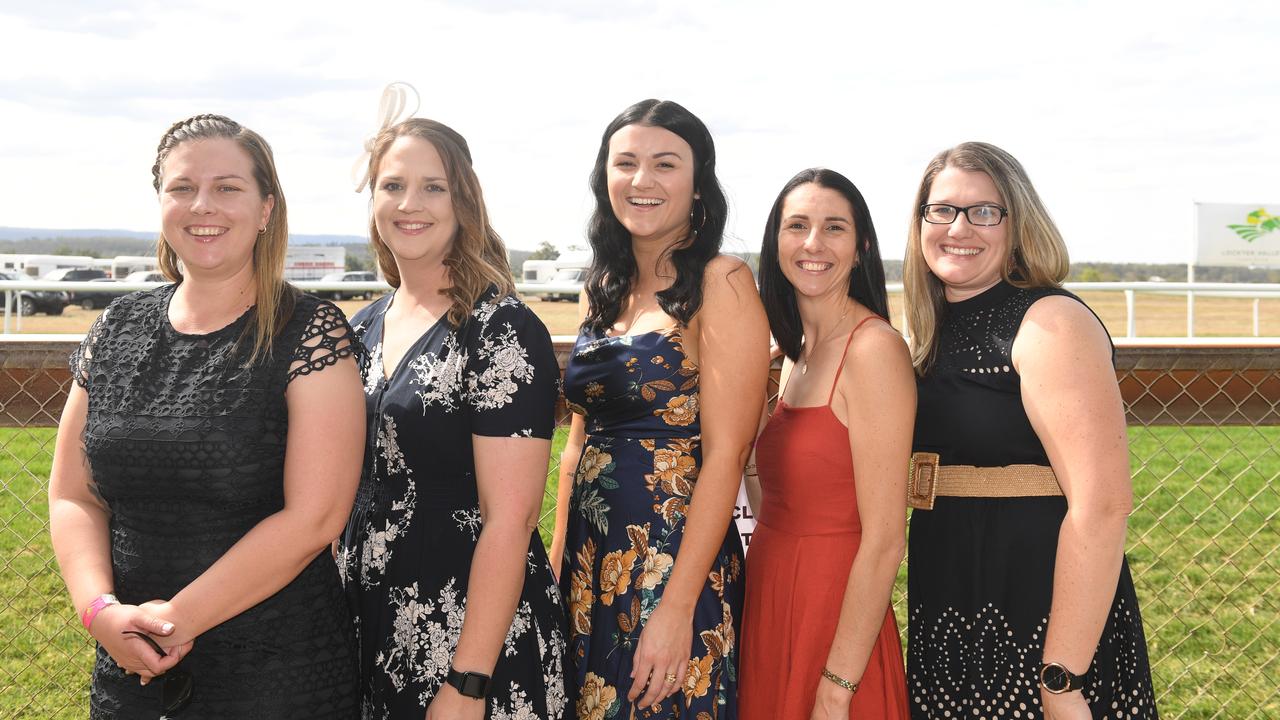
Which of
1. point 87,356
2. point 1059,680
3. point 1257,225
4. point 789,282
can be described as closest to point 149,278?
point 87,356

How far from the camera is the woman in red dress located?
8.00ft

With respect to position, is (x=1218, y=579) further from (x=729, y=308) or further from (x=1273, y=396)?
(x=729, y=308)

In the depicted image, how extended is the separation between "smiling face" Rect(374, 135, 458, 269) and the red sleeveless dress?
3.28ft

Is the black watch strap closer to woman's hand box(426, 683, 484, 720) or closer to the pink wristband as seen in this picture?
woman's hand box(426, 683, 484, 720)

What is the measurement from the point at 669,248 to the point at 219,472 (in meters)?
1.25

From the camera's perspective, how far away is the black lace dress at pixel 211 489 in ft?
7.06

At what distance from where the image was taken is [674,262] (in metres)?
2.70

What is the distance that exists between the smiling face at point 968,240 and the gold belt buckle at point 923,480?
0.43m

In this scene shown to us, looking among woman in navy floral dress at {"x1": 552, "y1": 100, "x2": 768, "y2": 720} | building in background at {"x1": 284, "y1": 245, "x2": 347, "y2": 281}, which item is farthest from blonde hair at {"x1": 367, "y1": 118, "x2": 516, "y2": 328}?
building in background at {"x1": 284, "y1": 245, "x2": 347, "y2": 281}

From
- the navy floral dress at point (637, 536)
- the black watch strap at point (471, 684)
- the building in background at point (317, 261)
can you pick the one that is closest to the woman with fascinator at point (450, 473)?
the black watch strap at point (471, 684)

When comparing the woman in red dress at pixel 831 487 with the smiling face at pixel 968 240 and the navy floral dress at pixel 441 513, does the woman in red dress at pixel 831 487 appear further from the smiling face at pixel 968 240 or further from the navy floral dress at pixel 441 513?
Answer: the navy floral dress at pixel 441 513

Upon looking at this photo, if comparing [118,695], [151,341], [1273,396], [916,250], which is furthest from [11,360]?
[1273,396]

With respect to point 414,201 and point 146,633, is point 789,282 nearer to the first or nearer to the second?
point 414,201

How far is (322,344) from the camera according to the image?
2.21 meters
